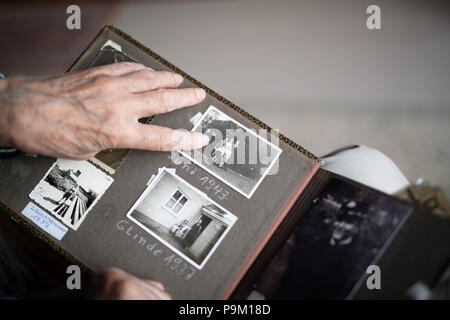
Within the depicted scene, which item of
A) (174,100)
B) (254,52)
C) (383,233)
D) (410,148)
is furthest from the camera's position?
(254,52)

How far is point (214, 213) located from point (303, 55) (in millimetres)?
1153

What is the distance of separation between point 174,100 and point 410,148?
120 centimetres

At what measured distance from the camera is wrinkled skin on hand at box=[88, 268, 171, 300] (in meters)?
0.63

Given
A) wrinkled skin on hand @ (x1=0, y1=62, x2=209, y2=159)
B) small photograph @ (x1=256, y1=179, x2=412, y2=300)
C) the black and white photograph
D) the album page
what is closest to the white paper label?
the album page

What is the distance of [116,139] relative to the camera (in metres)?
0.73

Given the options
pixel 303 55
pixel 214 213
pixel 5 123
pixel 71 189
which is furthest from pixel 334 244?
pixel 303 55

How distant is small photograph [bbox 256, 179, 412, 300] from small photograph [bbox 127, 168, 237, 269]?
0.13m

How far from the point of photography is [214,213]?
2.31ft

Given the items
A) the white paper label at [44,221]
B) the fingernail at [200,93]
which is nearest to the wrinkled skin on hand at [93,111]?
the fingernail at [200,93]

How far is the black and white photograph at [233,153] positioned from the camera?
28.2 inches

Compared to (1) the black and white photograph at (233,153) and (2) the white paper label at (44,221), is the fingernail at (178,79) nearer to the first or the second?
(1) the black and white photograph at (233,153)

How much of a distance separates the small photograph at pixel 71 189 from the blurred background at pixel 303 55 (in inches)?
38.7
